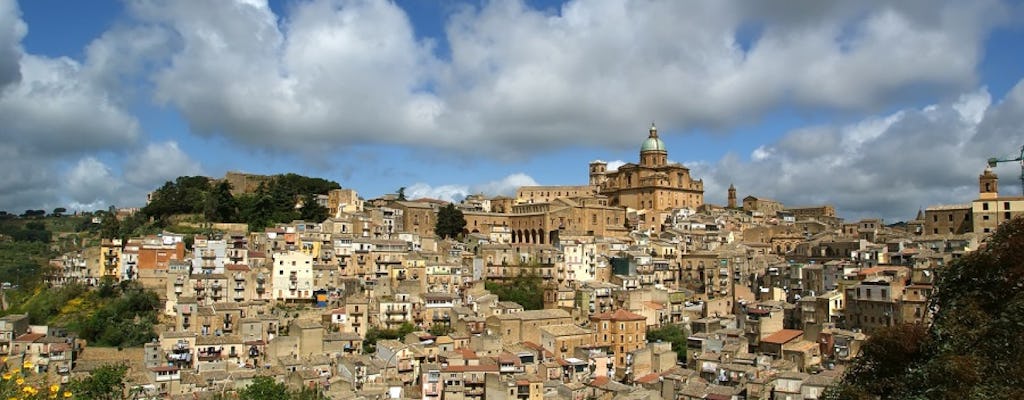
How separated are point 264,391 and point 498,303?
14.5 m

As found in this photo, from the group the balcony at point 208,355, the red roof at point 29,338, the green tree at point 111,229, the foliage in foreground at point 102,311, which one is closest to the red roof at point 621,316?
the balcony at point 208,355

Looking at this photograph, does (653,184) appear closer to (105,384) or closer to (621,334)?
(621,334)

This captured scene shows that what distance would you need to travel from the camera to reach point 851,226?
52.6m

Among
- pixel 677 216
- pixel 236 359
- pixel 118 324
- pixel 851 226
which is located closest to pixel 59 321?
pixel 118 324

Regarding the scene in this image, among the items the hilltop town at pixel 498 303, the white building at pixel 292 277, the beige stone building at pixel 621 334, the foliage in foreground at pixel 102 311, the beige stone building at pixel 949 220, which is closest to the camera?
the hilltop town at pixel 498 303

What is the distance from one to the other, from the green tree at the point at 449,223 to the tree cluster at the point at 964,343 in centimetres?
3809

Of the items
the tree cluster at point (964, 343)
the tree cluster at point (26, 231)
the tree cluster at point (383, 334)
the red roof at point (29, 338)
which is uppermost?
the tree cluster at point (26, 231)

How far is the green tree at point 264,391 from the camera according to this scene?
25875mm

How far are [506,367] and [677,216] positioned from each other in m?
30.2

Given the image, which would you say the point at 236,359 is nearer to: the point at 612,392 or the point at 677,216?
the point at 612,392

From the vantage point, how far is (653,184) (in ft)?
210

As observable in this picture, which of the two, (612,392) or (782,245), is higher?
(782,245)

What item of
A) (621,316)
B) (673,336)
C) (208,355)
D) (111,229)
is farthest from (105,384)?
(673,336)

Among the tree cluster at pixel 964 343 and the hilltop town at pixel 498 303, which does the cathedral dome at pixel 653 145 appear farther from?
the tree cluster at pixel 964 343
